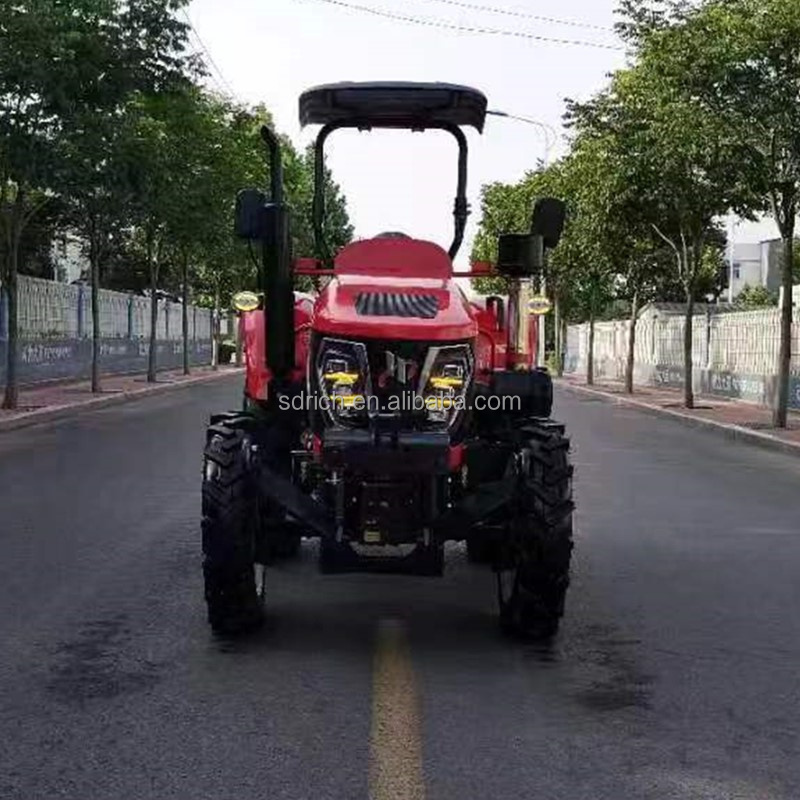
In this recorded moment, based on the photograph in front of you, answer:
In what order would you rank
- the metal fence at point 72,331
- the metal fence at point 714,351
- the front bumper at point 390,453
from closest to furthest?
1. the front bumper at point 390,453
2. the metal fence at point 714,351
3. the metal fence at point 72,331

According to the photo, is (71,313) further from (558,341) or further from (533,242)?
(533,242)

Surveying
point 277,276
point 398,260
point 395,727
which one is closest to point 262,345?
point 398,260

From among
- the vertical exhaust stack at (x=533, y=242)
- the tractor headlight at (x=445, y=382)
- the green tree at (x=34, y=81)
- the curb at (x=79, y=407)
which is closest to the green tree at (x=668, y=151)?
the green tree at (x=34, y=81)

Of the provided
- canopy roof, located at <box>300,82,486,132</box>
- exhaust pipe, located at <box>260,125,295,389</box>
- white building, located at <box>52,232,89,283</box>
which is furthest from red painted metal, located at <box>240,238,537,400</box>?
white building, located at <box>52,232,89,283</box>

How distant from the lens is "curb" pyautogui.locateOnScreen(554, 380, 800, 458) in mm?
20078

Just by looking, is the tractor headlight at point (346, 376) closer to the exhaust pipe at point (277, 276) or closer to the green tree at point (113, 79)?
the exhaust pipe at point (277, 276)

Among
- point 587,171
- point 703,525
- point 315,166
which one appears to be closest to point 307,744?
point 315,166

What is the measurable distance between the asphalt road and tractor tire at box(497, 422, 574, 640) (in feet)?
0.54

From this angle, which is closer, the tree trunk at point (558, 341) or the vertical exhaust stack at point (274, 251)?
the vertical exhaust stack at point (274, 251)

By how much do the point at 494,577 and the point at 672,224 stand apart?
2499cm

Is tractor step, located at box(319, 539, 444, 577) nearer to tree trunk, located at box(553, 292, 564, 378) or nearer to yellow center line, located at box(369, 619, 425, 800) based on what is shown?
yellow center line, located at box(369, 619, 425, 800)

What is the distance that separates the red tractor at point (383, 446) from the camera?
612 cm

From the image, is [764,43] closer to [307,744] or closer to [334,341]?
[334,341]

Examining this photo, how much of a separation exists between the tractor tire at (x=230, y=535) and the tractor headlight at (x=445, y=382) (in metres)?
0.92
